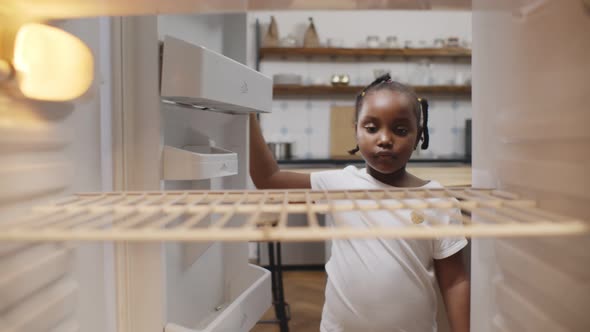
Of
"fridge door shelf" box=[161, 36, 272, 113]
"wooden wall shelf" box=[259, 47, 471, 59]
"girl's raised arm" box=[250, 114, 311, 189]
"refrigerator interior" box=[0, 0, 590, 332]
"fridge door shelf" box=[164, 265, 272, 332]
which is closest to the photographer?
"refrigerator interior" box=[0, 0, 590, 332]

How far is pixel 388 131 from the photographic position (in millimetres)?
959

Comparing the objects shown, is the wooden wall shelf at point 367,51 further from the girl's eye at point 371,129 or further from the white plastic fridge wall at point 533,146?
the white plastic fridge wall at point 533,146

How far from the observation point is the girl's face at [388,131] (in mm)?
955

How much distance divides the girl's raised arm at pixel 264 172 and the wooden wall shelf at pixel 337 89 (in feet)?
6.49

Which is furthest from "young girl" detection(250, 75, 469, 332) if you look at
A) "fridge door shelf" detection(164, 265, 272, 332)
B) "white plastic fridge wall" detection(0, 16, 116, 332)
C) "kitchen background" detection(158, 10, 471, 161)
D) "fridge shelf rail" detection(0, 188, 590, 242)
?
"kitchen background" detection(158, 10, 471, 161)

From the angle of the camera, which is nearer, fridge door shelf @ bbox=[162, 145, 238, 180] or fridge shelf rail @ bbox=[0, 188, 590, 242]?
fridge shelf rail @ bbox=[0, 188, 590, 242]

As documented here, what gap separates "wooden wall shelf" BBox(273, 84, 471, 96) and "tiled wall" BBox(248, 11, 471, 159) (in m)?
0.05

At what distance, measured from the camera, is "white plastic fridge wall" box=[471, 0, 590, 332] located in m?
0.46

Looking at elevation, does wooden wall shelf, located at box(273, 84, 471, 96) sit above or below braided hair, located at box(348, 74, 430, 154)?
above

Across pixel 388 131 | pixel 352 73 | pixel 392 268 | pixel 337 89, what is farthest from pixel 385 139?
pixel 352 73

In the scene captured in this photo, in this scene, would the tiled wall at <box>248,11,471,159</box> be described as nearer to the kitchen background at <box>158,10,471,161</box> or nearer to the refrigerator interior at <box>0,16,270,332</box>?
the kitchen background at <box>158,10,471,161</box>

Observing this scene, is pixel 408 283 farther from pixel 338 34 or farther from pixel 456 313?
pixel 338 34

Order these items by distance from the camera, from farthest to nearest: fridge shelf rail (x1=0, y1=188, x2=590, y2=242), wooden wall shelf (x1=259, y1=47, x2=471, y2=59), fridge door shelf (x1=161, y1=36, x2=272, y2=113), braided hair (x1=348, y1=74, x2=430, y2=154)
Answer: wooden wall shelf (x1=259, y1=47, x2=471, y2=59) < braided hair (x1=348, y1=74, x2=430, y2=154) < fridge door shelf (x1=161, y1=36, x2=272, y2=113) < fridge shelf rail (x1=0, y1=188, x2=590, y2=242)

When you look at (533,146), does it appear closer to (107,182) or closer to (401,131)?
(401,131)
